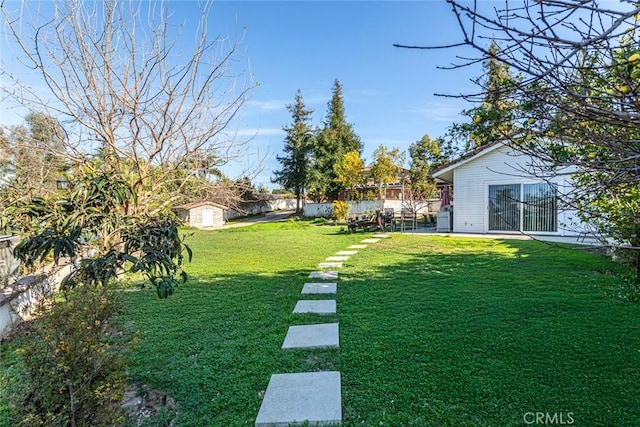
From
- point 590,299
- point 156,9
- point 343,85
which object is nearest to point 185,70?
point 156,9

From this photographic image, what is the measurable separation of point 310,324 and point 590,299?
158 inches

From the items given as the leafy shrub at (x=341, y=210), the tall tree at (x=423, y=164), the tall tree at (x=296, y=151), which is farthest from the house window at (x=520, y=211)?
the tall tree at (x=296, y=151)

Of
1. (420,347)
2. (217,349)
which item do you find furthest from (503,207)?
(217,349)

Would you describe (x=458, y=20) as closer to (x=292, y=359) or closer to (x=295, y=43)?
(x=292, y=359)

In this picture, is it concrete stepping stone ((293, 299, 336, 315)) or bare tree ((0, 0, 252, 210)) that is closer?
bare tree ((0, 0, 252, 210))

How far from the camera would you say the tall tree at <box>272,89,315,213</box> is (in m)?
33.3

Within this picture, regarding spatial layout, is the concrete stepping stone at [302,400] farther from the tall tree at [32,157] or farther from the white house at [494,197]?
the white house at [494,197]

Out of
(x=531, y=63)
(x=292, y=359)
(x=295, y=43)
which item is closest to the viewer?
(x=531, y=63)

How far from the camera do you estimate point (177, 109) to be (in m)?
4.37

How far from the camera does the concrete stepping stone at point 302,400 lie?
7.47ft

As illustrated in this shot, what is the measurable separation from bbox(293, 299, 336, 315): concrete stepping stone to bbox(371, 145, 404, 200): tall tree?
21461mm

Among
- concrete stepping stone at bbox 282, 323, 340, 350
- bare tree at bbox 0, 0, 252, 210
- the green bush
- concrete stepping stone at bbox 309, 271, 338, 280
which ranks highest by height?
bare tree at bbox 0, 0, 252, 210

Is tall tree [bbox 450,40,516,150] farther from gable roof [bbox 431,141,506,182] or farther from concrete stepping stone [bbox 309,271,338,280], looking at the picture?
gable roof [bbox 431,141,506,182]

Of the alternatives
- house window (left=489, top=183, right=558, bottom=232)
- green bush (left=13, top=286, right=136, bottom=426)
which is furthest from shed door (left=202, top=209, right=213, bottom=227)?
green bush (left=13, top=286, right=136, bottom=426)
